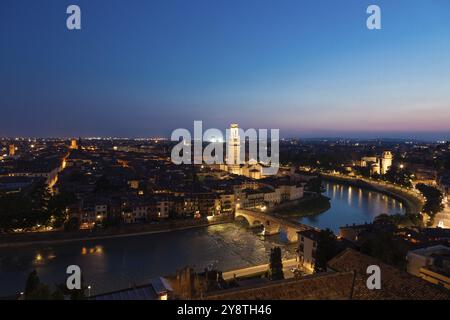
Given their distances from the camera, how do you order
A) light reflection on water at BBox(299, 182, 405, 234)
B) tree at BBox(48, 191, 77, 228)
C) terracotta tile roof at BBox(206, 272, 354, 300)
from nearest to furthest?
1. terracotta tile roof at BBox(206, 272, 354, 300)
2. tree at BBox(48, 191, 77, 228)
3. light reflection on water at BBox(299, 182, 405, 234)

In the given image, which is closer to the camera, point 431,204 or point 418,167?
point 431,204

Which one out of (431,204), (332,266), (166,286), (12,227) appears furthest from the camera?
(431,204)

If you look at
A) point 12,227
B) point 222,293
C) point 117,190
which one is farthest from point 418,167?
point 222,293

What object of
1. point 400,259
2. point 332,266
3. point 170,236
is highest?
point 332,266

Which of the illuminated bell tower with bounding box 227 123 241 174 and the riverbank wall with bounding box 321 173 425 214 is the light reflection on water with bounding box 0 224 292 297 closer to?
the riverbank wall with bounding box 321 173 425 214

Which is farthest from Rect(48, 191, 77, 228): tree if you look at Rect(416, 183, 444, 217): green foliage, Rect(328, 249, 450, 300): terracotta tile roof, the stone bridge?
Rect(416, 183, 444, 217): green foliage

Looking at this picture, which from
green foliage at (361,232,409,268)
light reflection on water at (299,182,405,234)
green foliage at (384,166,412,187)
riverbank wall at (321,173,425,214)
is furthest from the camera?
green foliage at (384,166,412,187)

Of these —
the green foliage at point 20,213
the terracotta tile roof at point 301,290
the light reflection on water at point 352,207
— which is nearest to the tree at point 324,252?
the terracotta tile roof at point 301,290
